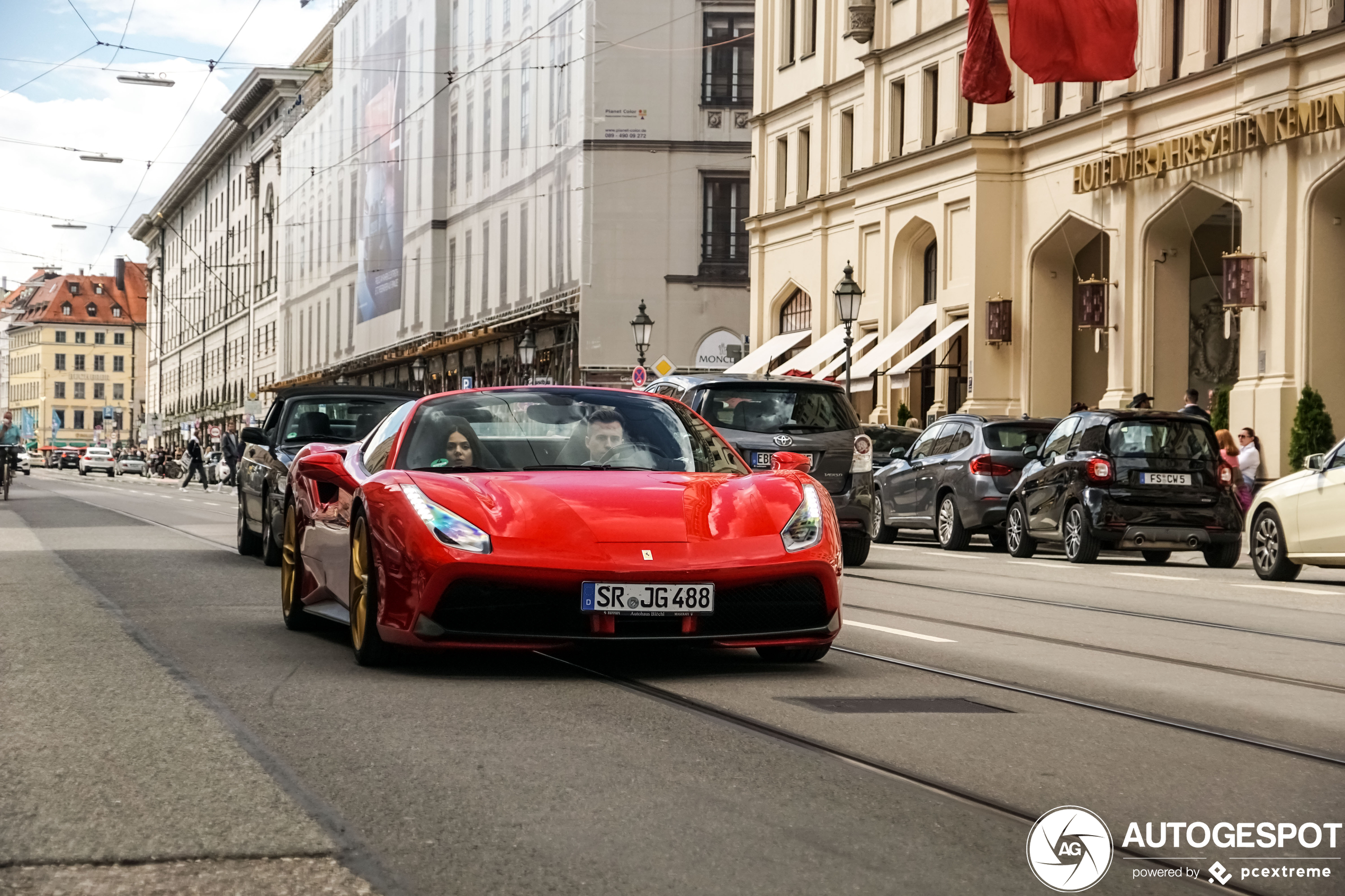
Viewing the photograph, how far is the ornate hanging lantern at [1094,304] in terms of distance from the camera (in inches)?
1362

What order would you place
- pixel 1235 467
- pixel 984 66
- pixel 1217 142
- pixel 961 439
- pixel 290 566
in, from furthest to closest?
pixel 984 66
pixel 1217 142
pixel 1235 467
pixel 961 439
pixel 290 566

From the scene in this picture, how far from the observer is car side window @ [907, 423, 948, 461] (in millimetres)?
25031

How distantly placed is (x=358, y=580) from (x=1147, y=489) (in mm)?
12766

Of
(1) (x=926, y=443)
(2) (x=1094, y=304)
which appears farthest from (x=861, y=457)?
(2) (x=1094, y=304)

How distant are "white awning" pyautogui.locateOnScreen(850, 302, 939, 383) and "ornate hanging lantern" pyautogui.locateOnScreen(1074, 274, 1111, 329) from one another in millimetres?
5931

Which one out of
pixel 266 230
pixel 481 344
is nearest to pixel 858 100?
pixel 481 344

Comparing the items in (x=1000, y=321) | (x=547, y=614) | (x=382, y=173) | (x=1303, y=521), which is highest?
(x=382, y=173)

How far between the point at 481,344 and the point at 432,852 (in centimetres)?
6306

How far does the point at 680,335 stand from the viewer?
193 ft

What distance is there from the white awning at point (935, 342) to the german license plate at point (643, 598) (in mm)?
31417

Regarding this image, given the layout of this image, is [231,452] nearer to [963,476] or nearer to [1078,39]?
[1078,39]

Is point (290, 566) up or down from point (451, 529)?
down

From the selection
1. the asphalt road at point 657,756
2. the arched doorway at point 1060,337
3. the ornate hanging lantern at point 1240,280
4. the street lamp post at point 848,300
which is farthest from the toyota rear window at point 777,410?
the arched doorway at point 1060,337

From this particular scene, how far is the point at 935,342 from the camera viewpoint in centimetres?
3928
